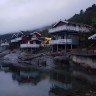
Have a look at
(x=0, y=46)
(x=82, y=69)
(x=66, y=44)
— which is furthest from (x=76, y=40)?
(x=0, y=46)

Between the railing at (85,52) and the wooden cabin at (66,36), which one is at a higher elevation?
the wooden cabin at (66,36)

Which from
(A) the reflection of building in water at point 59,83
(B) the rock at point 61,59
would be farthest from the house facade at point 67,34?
(A) the reflection of building in water at point 59,83

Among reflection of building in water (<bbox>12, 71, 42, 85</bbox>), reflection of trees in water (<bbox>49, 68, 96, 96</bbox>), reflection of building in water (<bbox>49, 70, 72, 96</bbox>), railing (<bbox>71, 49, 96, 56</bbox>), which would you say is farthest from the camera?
railing (<bbox>71, 49, 96, 56</bbox>)

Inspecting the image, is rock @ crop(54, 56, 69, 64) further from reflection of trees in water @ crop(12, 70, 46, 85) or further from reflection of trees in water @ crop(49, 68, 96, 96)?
reflection of trees in water @ crop(12, 70, 46, 85)

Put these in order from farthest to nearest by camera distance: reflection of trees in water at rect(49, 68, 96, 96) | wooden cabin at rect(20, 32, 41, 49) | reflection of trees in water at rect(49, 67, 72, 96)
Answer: wooden cabin at rect(20, 32, 41, 49)
reflection of trees in water at rect(49, 67, 72, 96)
reflection of trees in water at rect(49, 68, 96, 96)

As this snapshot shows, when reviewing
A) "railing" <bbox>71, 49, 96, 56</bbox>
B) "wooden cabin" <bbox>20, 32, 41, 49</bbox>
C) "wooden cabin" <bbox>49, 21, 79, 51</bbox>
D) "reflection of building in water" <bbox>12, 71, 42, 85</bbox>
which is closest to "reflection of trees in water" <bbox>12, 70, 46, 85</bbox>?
"reflection of building in water" <bbox>12, 71, 42, 85</bbox>

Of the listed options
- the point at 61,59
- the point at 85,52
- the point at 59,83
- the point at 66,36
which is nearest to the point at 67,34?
the point at 66,36

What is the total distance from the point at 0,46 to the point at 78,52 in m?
89.8

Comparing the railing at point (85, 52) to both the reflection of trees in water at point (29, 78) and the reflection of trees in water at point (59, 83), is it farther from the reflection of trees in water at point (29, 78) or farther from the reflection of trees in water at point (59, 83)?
the reflection of trees in water at point (29, 78)

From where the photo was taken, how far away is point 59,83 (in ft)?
110

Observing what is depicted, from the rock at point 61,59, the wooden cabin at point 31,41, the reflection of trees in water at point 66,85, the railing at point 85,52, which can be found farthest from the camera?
the wooden cabin at point 31,41

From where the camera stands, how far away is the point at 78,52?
4447cm

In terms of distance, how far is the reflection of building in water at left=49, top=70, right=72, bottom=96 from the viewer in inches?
1087

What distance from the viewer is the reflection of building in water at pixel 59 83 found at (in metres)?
27.6
